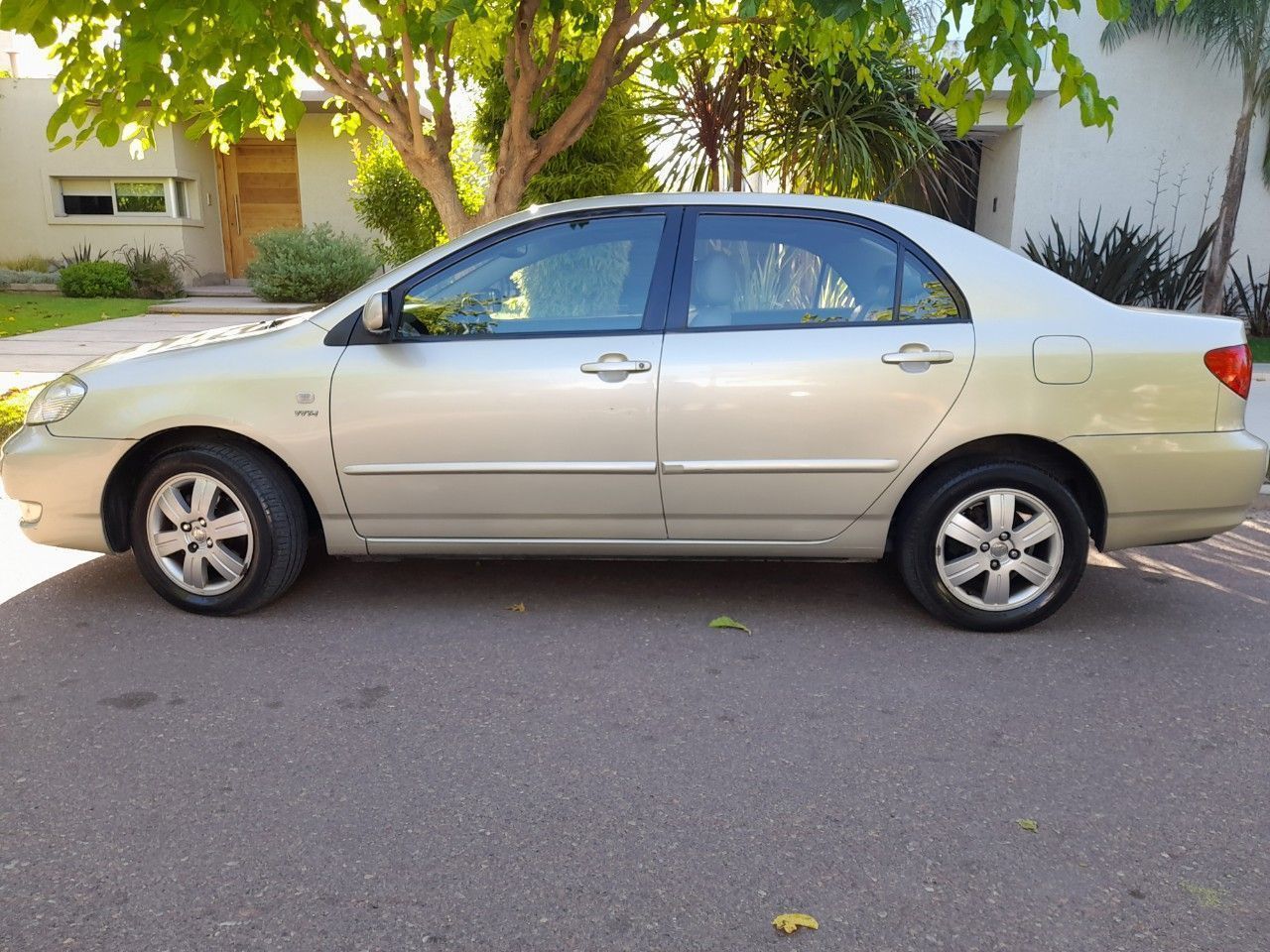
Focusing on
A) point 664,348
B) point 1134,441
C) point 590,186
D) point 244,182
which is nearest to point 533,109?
point 590,186

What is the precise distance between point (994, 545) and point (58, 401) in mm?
3753

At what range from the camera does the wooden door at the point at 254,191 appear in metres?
20.1

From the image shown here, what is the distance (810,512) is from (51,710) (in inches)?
108

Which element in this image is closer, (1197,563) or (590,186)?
(1197,563)

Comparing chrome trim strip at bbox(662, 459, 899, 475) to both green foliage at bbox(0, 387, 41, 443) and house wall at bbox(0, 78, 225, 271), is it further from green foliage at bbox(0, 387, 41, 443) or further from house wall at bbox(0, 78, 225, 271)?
house wall at bbox(0, 78, 225, 271)

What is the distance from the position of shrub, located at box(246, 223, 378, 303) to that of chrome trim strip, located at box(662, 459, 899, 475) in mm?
13032

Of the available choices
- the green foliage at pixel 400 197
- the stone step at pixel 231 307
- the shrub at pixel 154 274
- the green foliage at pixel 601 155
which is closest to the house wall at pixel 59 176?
the shrub at pixel 154 274

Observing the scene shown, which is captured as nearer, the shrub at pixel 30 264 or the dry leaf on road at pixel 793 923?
the dry leaf on road at pixel 793 923

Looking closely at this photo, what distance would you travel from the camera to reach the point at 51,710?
3529mm

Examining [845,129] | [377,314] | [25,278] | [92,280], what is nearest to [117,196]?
[25,278]

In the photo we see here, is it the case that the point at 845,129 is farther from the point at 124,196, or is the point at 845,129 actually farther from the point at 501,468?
the point at 124,196

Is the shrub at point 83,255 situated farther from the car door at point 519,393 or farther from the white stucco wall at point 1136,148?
the car door at point 519,393

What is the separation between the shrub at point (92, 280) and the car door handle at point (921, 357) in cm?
1708

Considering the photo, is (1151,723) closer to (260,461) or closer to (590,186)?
(260,461)
